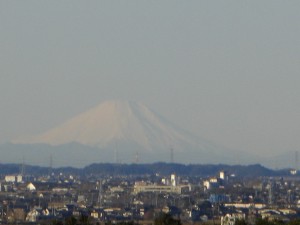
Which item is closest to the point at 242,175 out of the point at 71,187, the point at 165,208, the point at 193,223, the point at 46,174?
the point at 46,174

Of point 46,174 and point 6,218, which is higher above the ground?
point 46,174

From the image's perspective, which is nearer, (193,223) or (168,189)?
(193,223)

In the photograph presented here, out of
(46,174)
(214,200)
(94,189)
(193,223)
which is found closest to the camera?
(193,223)

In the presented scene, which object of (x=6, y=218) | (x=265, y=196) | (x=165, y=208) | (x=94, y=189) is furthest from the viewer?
(x=94, y=189)

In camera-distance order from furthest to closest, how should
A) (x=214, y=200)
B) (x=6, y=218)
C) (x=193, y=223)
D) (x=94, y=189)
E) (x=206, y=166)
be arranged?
1. (x=206, y=166)
2. (x=94, y=189)
3. (x=214, y=200)
4. (x=6, y=218)
5. (x=193, y=223)

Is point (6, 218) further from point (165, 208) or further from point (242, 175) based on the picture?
point (242, 175)

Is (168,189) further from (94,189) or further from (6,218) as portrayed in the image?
(6,218)

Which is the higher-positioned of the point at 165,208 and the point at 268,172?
the point at 268,172

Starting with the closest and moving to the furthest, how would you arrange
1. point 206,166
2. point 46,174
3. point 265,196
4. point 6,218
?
point 6,218 → point 265,196 → point 46,174 → point 206,166

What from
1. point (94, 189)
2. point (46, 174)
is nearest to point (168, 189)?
point (94, 189)
